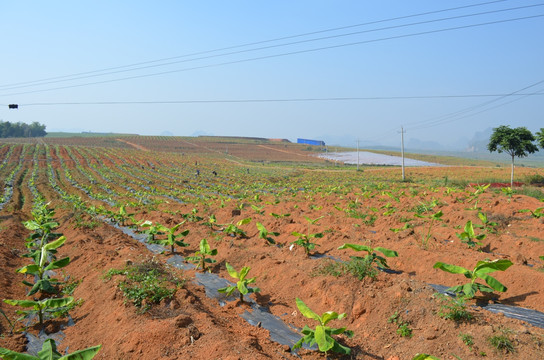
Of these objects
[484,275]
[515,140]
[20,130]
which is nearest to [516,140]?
[515,140]

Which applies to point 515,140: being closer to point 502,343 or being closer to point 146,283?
point 502,343

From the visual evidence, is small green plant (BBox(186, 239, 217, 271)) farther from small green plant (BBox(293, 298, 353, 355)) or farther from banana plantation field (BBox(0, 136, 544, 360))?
small green plant (BBox(293, 298, 353, 355))

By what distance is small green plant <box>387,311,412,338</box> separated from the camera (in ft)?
14.5

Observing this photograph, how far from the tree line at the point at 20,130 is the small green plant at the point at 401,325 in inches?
4262

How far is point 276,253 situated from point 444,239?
4.28 metres

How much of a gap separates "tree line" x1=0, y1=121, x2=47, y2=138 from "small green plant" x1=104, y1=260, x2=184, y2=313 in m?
105

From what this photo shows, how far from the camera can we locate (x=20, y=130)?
95.4m

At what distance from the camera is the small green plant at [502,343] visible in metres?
3.70

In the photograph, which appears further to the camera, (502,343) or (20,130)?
(20,130)

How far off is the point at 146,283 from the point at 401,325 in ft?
11.5

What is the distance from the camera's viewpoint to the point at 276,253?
25.1 feet

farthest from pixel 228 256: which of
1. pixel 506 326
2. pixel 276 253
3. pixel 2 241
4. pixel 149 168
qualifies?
pixel 149 168

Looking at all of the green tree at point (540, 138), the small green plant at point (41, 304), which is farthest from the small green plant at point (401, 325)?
the green tree at point (540, 138)

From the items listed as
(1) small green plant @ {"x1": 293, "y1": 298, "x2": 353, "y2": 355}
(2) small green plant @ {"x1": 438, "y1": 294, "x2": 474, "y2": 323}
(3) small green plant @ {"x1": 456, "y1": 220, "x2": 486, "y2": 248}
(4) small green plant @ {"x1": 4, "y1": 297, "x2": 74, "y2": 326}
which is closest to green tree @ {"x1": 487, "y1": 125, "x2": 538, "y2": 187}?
(3) small green plant @ {"x1": 456, "y1": 220, "x2": 486, "y2": 248}
